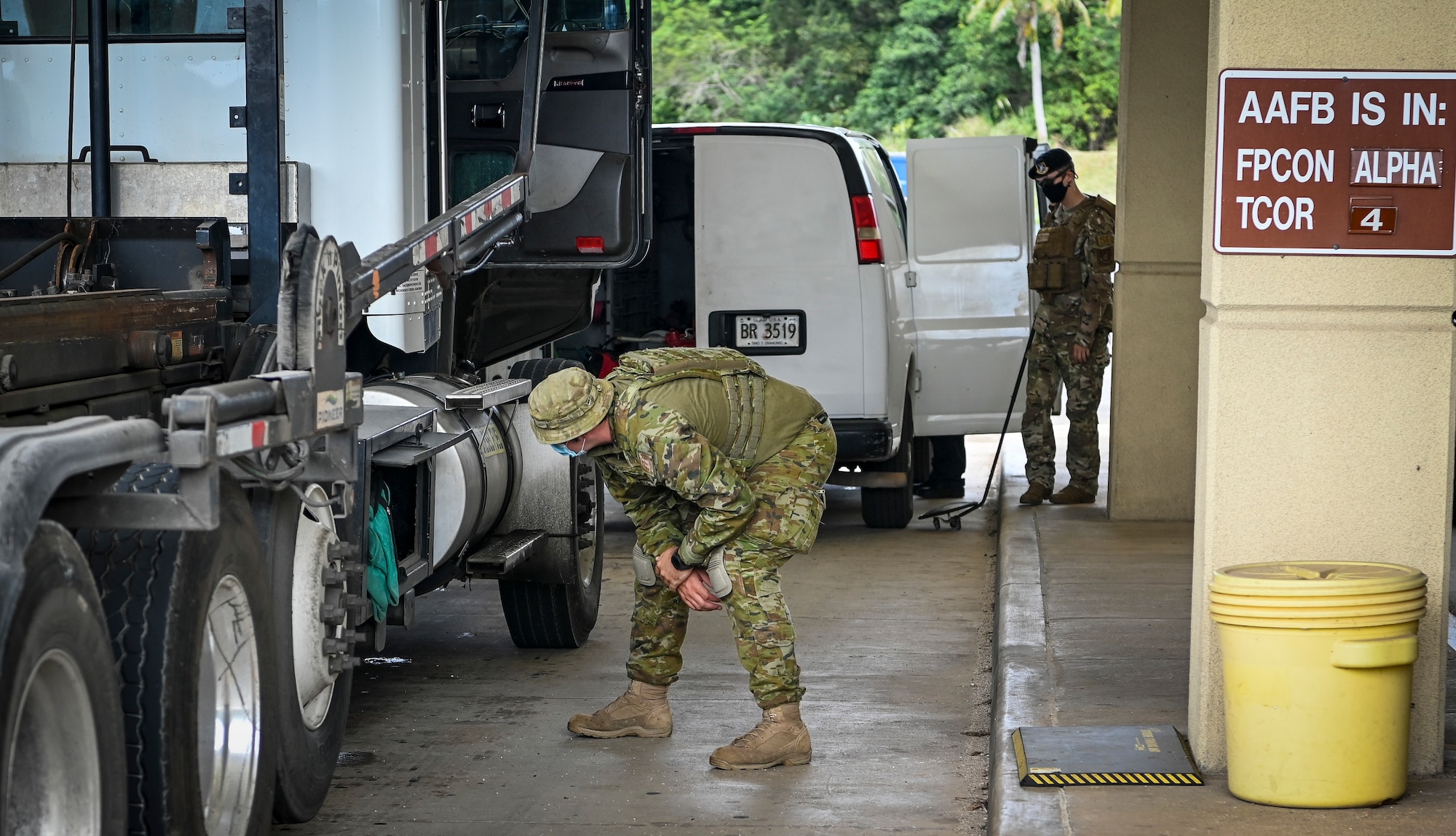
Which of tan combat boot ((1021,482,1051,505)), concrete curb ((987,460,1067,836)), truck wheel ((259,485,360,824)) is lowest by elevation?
concrete curb ((987,460,1067,836))

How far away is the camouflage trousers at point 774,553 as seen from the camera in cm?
504

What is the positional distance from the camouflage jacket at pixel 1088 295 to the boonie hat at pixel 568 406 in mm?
5439

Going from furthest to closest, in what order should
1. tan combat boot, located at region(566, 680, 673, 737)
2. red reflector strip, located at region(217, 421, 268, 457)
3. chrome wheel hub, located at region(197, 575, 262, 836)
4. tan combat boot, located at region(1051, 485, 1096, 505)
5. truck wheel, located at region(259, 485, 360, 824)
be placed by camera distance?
tan combat boot, located at region(1051, 485, 1096, 505) → tan combat boot, located at region(566, 680, 673, 737) → truck wheel, located at region(259, 485, 360, 824) → chrome wheel hub, located at region(197, 575, 262, 836) → red reflector strip, located at region(217, 421, 268, 457)

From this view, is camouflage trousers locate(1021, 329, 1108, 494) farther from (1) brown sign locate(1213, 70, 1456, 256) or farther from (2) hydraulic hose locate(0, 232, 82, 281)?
(2) hydraulic hose locate(0, 232, 82, 281)

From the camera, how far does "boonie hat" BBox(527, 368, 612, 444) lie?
464 cm

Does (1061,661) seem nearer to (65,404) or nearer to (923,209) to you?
(65,404)

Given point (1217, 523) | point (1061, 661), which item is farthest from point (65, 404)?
point (1061, 661)

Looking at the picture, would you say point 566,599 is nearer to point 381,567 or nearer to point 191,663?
point 381,567

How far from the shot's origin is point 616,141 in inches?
270

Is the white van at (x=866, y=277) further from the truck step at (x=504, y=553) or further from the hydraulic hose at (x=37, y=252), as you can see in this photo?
the hydraulic hose at (x=37, y=252)

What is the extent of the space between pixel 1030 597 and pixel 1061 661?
1.18m

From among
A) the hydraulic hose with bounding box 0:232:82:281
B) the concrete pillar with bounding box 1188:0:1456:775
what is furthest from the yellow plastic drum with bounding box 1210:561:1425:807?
the hydraulic hose with bounding box 0:232:82:281

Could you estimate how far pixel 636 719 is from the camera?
542cm

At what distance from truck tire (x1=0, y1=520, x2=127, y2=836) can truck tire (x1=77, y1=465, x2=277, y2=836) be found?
21 centimetres
